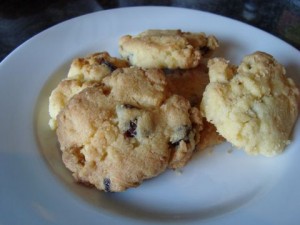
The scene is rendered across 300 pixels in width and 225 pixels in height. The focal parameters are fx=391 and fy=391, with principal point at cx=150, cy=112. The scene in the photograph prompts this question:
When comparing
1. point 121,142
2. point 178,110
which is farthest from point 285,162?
point 121,142

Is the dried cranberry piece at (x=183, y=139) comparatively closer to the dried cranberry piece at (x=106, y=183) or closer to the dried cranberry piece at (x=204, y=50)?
the dried cranberry piece at (x=106, y=183)

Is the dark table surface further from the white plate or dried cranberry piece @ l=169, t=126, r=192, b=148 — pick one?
dried cranberry piece @ l=169, t=126, r=192, b=148

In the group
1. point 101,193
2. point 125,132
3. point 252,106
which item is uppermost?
point 252,106

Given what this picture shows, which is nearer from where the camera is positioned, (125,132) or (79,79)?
(125,132)

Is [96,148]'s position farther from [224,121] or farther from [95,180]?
[224,121]

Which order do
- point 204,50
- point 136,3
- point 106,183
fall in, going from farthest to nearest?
point 136,3 → point 204,50 → point 106,183

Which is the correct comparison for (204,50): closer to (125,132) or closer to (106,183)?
(125,132)

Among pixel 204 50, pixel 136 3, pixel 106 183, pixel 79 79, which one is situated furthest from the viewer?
pixel 136 3

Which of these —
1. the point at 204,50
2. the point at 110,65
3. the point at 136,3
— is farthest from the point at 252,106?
the point at 136,3
